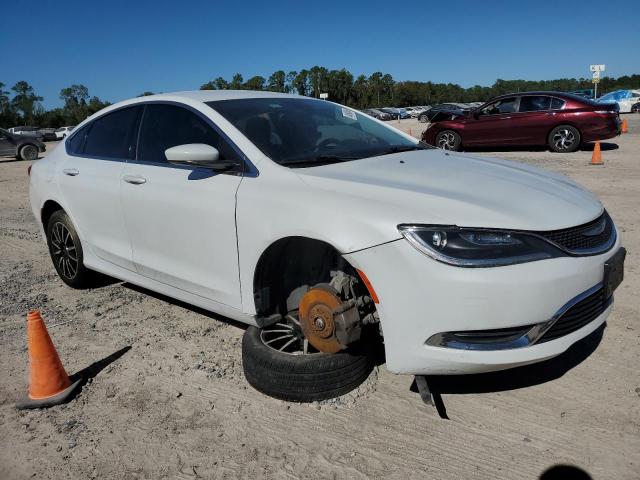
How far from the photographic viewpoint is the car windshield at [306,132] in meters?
3.13

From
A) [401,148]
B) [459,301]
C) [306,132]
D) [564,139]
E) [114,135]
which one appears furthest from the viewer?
[564,139]

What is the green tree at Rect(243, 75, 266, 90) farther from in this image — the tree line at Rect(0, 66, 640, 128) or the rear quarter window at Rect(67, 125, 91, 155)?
the rear quarter window at Rect(67, 125, 91, 155)

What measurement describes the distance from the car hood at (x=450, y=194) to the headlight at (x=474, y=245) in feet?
0.13

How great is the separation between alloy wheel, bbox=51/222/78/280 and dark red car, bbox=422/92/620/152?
11450mm

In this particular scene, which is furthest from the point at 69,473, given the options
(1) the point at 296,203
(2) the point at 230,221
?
(1) the point at 296,203

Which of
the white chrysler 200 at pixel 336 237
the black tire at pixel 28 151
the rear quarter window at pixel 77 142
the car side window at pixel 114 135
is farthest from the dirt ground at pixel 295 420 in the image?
the black tire at pixel 28 151

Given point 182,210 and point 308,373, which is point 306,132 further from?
point 308,373

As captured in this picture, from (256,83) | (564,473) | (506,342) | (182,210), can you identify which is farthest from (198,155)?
(256,83)

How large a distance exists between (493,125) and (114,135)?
11.6m

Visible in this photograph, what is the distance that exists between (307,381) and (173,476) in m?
0.80

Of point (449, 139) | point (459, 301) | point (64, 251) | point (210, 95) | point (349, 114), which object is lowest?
point (64, 251)

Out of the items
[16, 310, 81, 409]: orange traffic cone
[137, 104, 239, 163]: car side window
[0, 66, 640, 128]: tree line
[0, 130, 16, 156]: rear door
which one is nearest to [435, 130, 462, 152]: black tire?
[137, 104, 239, 163]: car side window

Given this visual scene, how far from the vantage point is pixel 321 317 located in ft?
8.71

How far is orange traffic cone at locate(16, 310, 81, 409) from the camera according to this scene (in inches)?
119
